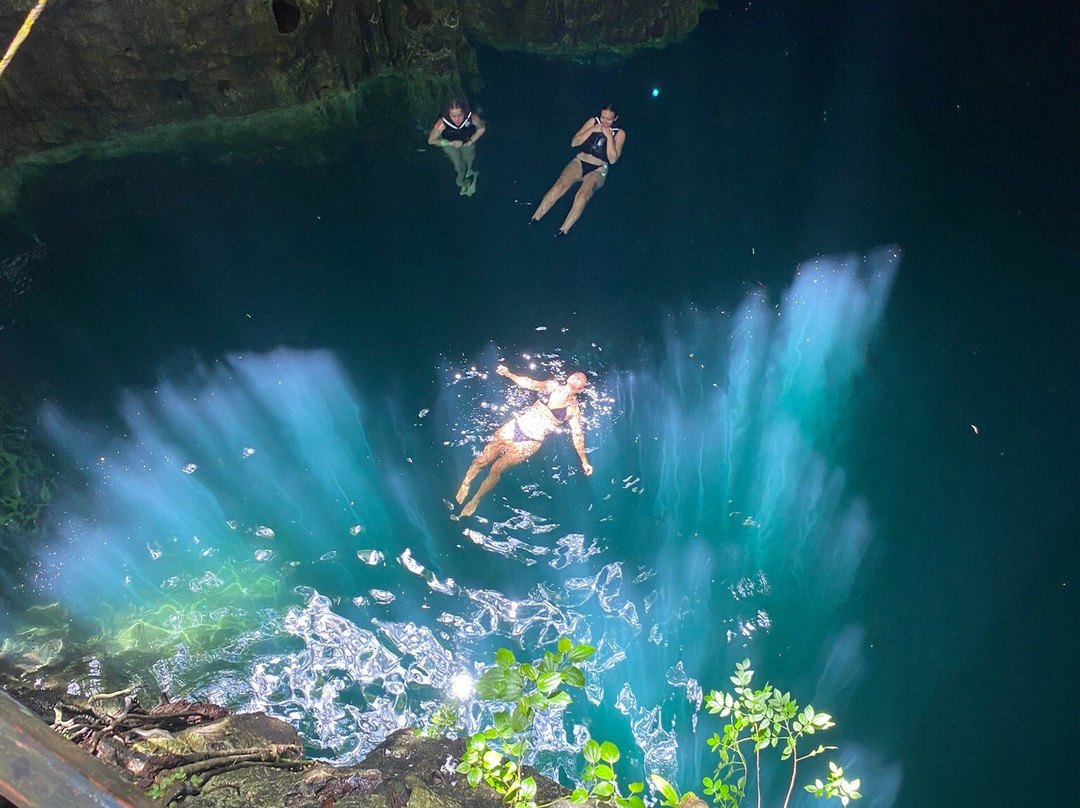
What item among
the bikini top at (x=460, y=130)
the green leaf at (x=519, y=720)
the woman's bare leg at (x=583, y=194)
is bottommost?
the green leaf at (x=519, y=720)

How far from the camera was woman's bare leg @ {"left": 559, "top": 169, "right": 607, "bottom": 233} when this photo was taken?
6.38 metres

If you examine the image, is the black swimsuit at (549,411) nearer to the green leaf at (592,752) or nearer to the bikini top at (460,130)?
the bikini top at (460,130)

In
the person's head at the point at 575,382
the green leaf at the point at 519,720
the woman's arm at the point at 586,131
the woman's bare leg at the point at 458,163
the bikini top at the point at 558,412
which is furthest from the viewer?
the woman's bare leg at the point at 458,163

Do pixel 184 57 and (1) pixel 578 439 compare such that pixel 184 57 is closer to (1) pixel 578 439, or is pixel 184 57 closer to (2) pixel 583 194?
(2) pixel 583 194

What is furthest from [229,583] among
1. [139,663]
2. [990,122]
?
[990,122]

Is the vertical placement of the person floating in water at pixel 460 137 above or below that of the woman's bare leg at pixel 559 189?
above

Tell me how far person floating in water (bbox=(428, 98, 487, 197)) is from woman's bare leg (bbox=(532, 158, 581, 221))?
2.34ft

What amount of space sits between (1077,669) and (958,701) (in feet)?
2.57

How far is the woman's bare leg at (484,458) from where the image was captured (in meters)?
4.79

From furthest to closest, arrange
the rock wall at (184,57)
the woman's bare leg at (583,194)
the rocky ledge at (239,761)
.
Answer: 1. the woman's bare leg at (583,194)
2. the rock wall at (184,57)
3. the rocky ledge at (239,761)

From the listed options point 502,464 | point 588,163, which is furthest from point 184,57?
point 502,464

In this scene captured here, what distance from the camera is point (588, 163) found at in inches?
248

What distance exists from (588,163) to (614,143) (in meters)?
0.30

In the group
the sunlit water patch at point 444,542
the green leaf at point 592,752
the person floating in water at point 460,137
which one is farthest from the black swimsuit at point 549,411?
the green leaf at point 592,752
